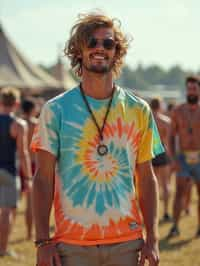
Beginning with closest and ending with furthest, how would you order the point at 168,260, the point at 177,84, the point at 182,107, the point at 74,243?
the point at 74,243 → the point at 168,260 → the point at 182,107 → the point at 177,84

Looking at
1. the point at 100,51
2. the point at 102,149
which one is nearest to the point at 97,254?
the point at 102,149

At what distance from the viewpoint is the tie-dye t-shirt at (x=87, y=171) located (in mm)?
4023

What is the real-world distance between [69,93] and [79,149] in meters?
0.27

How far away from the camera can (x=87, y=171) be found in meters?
4.04

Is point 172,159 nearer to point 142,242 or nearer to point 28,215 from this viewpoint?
point 28,215

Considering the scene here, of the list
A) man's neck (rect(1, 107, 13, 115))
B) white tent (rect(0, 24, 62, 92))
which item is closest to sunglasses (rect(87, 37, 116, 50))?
man's neck (rect(1, 107, 13, 115))

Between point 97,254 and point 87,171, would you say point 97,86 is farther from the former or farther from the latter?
point 97,254

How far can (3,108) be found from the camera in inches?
352

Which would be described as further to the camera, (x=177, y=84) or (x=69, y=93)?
(x=177, y=84)

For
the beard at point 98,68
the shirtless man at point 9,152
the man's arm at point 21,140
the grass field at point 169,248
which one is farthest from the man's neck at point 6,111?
the beard at point 98,68

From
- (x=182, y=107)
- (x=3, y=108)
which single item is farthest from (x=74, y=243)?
(x=182, y=107)

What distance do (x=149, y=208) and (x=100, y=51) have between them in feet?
2.54

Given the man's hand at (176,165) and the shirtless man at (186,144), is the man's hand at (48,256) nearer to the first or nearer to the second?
the shirtless man at (186,144)

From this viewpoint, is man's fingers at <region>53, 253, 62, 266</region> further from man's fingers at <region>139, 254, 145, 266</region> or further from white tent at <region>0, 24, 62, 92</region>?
white tent at <region>0, 24, 62, 92</region>
